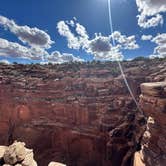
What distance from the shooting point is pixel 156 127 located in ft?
24.1

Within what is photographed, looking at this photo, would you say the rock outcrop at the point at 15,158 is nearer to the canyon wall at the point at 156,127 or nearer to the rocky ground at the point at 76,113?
the canyon wall at the point at 156,127

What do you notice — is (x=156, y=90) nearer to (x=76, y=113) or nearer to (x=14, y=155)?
(x=14, y=155)

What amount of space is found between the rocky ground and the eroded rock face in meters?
4.68

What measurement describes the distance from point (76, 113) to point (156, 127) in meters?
10.9

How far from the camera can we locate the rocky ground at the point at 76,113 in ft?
48.3

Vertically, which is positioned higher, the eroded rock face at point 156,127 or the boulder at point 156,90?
the boulder at point 156,90

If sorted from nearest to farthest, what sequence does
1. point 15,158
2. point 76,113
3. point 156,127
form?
point 15,158 → point 156,127 → point 76,113

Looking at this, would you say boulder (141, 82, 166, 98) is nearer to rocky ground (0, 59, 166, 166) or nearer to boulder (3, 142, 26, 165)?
rocky ground (0, 59, 166, 166)

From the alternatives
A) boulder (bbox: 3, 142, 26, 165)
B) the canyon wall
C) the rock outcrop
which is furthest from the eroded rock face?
boulder (bbox: 3, 142, 26, 165)

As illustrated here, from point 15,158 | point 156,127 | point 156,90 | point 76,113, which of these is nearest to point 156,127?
point 156,127

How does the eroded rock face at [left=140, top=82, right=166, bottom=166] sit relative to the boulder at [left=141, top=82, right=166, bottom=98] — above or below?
below

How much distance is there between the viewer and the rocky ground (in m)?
14.7

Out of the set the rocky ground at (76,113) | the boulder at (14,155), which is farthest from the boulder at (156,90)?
the boulder at (14,155)

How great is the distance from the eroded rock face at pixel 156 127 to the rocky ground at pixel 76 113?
4.68 metres
